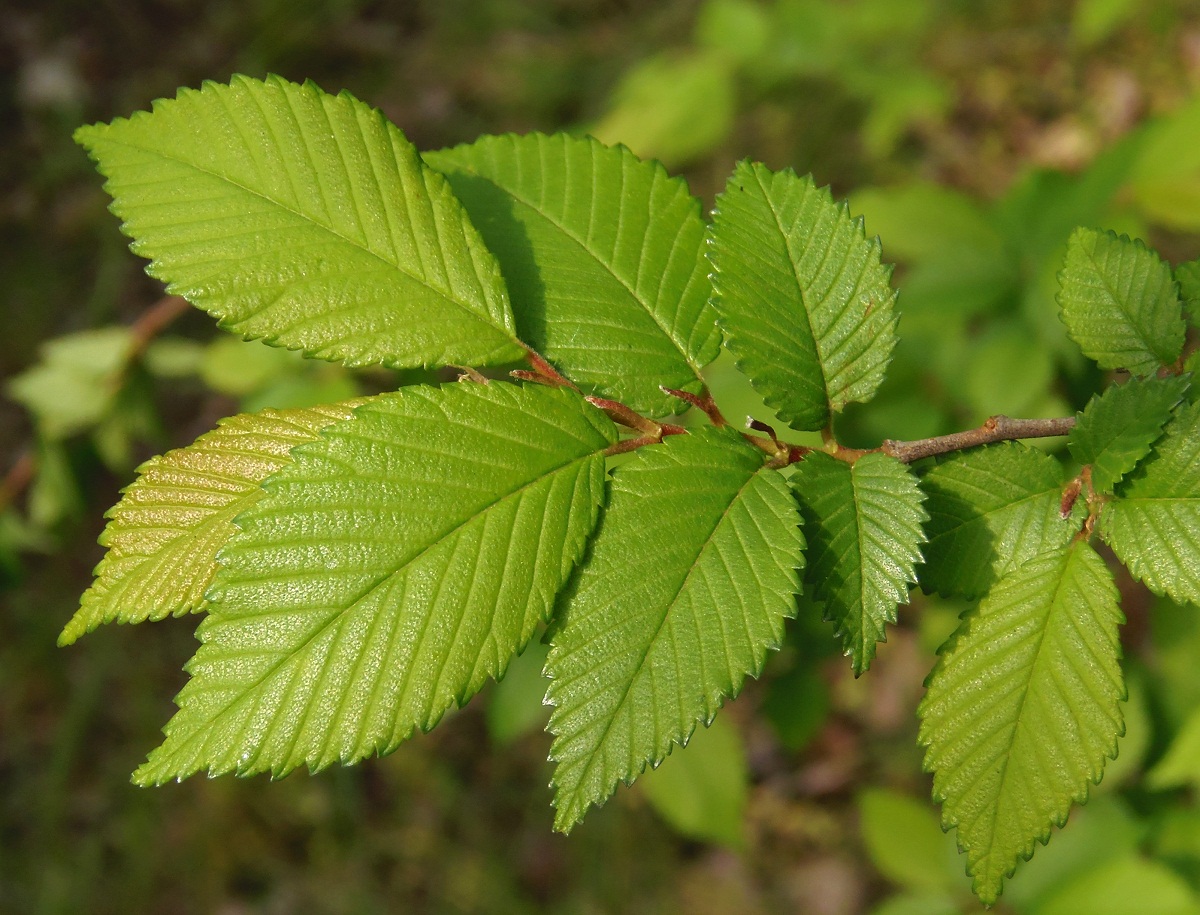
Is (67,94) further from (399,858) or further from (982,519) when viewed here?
(982,519)

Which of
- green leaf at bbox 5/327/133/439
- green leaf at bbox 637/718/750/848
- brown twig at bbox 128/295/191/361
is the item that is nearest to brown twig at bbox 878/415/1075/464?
green leaf at bbox 637/718/750/848

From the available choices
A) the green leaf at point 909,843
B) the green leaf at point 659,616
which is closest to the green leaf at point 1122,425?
the green leaf at point 659,616

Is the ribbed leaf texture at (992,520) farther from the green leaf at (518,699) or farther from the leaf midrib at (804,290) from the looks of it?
the green leaf at (518,699)

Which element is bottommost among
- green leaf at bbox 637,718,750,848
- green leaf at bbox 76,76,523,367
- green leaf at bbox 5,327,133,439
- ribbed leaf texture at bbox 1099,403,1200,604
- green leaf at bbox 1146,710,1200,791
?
green leaf at bbox 637,718,750,848

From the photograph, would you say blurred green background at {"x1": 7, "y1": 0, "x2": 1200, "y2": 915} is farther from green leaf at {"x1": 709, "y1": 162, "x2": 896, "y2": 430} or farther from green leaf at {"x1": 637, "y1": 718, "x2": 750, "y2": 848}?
green leaf at {"x1": 709, "y1": 162, "x2": 896, "y2": 430}

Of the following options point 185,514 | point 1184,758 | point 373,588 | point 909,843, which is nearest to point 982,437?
point 373,588

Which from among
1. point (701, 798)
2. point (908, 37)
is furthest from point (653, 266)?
point (908, 37)
